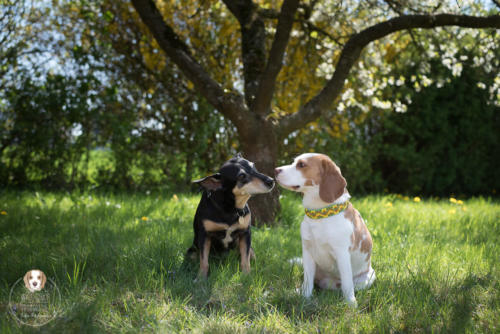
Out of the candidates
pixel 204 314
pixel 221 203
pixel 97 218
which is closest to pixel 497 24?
pixel 221 203

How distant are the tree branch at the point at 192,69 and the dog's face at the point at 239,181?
5.62 ft

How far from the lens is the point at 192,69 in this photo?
16.2ft

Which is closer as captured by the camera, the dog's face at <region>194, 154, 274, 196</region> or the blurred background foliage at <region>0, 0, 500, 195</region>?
the dog's face at <region>194, 154, 274, 196</region>

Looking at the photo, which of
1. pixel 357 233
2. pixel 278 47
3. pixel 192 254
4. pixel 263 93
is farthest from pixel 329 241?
pixel 278 47

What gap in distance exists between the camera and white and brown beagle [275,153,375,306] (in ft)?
9.23

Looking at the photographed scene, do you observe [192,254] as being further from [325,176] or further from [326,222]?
[325,176]

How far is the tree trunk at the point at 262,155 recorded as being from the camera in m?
4.96

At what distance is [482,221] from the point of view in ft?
17.9

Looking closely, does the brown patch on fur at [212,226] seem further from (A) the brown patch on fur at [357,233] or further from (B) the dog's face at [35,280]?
(B) the dog's face at [35,280]

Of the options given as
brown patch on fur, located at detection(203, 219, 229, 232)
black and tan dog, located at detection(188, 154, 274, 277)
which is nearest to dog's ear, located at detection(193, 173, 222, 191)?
black and tan dog, located at detection(188, 154, 274, 277)

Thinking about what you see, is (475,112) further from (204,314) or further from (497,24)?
(204,314)

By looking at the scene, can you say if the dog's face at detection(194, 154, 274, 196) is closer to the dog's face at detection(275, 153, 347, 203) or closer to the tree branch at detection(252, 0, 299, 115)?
the dog's face at detection(275, 153, 347, 203)

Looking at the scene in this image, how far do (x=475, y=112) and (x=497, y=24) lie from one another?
18.0ft
